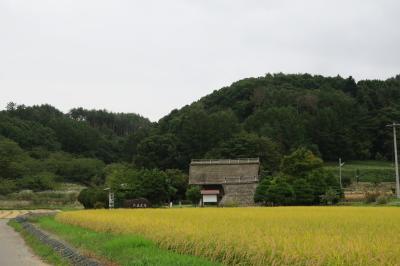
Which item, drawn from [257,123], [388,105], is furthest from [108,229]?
[388,105]

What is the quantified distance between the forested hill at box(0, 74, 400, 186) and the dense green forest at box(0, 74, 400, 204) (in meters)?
0.15

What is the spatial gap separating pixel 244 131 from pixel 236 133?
1.19 meters

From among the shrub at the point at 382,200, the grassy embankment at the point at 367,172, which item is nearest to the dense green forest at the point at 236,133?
the grassy embankment at the point at 367,172

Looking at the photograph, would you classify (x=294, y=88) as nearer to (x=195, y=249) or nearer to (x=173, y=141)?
(x=173, y=141)

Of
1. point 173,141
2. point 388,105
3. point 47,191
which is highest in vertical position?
point 388,105

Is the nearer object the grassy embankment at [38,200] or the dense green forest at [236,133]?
the grassy embankment at [38,200]

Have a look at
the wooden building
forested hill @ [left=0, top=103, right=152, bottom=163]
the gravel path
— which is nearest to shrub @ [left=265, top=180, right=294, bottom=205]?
the wooden building

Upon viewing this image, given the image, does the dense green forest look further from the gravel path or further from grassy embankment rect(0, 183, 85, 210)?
the gravel path

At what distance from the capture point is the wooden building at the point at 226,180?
5153 centimetres

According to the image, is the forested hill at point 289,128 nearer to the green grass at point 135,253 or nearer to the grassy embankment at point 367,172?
the grassy embankment at point 367,172

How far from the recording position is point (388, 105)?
262ft

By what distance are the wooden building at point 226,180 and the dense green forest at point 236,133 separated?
8899mm

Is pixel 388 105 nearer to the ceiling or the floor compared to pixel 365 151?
nearer to the ceiling

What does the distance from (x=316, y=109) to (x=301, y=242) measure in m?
71.1
